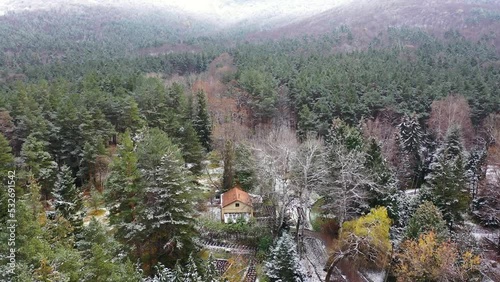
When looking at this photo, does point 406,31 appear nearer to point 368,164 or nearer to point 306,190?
point 368,164

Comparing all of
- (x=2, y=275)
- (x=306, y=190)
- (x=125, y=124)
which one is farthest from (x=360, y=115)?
(x=2, y=275)

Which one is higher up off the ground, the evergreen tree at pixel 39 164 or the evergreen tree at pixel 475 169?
the evergreen tree at pixel 39 164

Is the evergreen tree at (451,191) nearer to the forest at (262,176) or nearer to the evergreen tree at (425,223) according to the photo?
the forest at (262,176)

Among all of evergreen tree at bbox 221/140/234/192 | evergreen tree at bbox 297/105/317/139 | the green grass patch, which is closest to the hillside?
evergreen tree at bbox 297/105/317/139

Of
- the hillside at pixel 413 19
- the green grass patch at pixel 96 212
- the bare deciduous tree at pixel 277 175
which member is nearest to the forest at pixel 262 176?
the bare deciduous tree at pixel 277 175

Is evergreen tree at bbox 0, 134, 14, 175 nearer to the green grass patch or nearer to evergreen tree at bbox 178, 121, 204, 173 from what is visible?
the green grass patch

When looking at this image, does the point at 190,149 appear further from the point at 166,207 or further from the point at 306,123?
the point at 306,123
